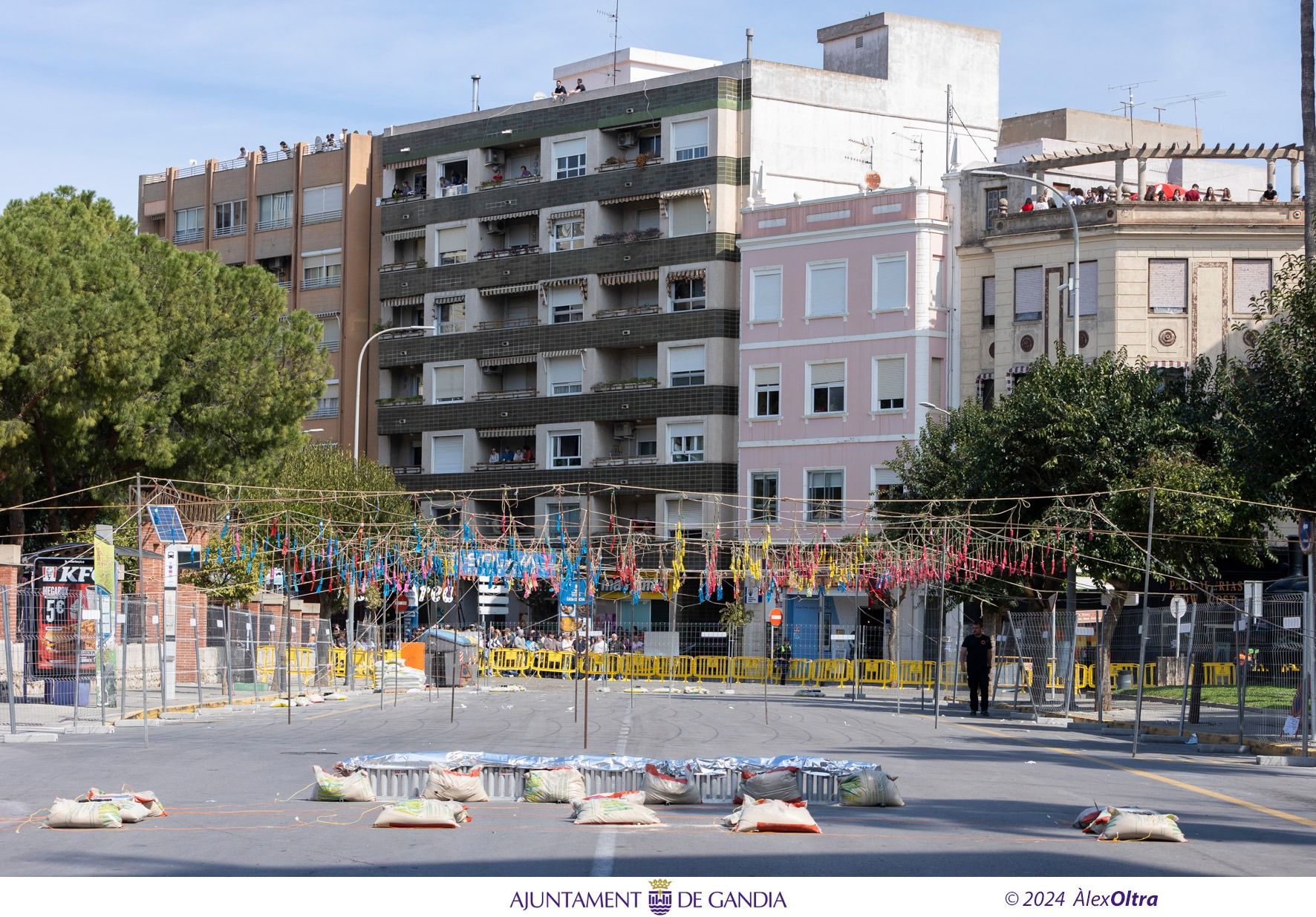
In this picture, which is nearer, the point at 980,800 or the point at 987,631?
the point at 980,800

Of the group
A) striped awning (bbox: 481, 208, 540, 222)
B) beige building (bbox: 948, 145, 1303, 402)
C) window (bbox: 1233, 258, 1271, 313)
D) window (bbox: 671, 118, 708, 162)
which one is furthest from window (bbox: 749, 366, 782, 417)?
window (bbox: 1233, 258, 1271, 313)

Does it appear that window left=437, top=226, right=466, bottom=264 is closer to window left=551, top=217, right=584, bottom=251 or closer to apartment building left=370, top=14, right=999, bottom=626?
apartment building left=370, top=14, right=999, bottom=626

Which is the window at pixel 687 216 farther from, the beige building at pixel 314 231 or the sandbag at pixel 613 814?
the sandbag at pixel 613 814

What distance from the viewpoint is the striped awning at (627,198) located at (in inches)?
2633

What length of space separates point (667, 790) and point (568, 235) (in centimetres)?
5507

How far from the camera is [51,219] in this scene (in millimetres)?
43406

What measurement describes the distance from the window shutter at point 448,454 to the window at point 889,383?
1932cm

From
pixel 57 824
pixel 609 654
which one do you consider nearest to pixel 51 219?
pixel 609 654

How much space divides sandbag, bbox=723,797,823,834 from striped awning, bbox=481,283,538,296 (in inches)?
2235

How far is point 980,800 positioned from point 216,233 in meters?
68.6

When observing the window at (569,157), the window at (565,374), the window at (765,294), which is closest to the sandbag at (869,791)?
the window at (765,294)

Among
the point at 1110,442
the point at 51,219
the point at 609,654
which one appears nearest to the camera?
the point at 1110,442

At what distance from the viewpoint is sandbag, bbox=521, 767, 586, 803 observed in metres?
16.0
